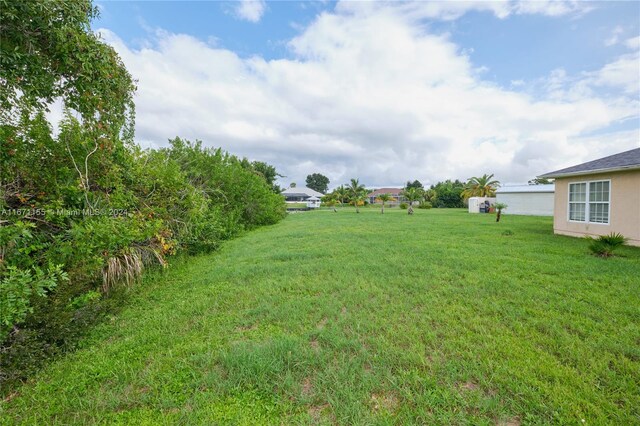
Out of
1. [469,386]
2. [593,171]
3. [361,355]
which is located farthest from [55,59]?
[593,171]

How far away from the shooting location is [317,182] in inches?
3238

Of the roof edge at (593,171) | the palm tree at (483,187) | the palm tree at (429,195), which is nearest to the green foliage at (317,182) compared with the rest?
the palm tree at (429,195)

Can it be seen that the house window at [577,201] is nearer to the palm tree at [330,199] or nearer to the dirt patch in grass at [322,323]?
the dirt patch in grass at [322,323]

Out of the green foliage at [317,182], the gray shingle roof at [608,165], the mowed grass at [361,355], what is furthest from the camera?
the green foliage at [317,182]

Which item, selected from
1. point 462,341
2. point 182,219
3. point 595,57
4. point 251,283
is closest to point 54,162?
point 182,219

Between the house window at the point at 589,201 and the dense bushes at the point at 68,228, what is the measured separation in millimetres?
13642

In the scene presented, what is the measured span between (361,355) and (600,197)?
11695 mm

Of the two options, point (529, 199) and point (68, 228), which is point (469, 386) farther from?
point (529, 199)

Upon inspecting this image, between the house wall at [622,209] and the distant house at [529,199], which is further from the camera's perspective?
the distant house at [529,199]

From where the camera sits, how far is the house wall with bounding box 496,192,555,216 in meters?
22.0

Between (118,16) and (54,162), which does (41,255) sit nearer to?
(54,162)

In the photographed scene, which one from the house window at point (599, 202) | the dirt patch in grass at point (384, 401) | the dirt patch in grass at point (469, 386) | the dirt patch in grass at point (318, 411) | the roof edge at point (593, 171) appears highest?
the roof edge at point (593, 171)

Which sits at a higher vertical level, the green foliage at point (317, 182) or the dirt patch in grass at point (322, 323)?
the green foliage at point (317, 182)

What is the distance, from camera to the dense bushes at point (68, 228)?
252 cm
